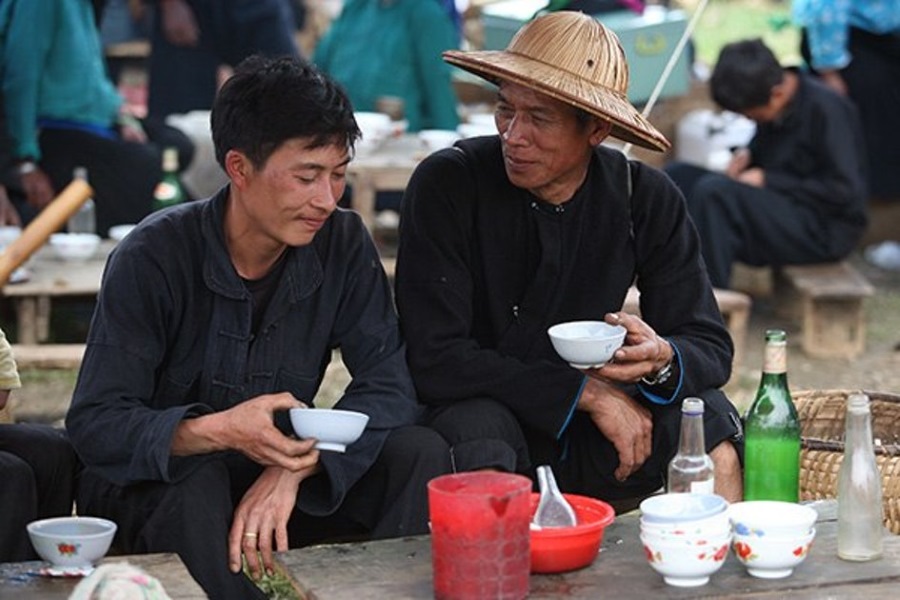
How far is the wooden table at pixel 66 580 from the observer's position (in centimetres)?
313

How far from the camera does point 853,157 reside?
7699 mm

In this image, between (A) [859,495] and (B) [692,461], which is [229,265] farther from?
(A) [859,495]

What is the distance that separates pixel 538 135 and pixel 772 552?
4.19 feet

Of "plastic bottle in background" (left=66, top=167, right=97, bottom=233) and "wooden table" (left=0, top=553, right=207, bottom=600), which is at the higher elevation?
"plastic bottle in background" (left=66, top=167, right=97, bottom=233)

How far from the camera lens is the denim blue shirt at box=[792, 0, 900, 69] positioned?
29.7 feet

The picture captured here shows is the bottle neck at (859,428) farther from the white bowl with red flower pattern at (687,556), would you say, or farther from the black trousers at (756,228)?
the black trousers at (756,228)

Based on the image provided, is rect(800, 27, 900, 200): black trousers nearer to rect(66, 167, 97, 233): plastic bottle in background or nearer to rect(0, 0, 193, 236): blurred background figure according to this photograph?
rect(0, 0, 193, 236): blurred background figure

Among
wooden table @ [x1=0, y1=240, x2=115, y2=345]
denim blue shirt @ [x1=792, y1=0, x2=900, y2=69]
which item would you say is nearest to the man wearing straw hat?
wooden table @ [x1=0, y1=240, x2=115, y2=345]

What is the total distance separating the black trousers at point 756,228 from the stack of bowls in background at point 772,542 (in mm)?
4734

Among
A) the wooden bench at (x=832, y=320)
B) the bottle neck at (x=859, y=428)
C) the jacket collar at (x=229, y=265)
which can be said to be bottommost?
the wooden bench at (x=832, y=320)

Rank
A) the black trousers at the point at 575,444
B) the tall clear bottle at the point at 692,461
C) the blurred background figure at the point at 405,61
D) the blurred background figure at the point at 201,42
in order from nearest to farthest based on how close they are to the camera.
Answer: the tall clear bottle at the point at 692,461 < the black trousers at the point at 575,444 < the blurred background figure at the point at 405,61 < the blurred background figure at the point at 201,42

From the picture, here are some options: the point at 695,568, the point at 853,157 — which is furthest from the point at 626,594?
the point at 853,157

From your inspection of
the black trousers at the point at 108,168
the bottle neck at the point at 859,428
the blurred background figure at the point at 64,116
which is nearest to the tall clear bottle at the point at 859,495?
the bottle neck at the point at 859,428

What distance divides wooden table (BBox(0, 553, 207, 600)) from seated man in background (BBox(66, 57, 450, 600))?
15 cm
